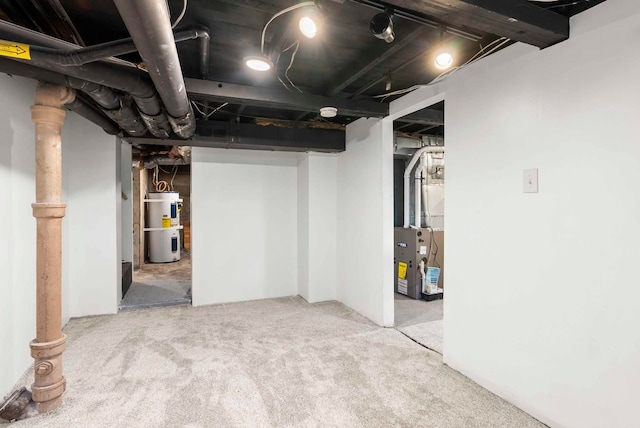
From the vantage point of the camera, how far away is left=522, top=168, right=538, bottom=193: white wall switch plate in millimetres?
1830

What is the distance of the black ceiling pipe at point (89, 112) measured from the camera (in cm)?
223

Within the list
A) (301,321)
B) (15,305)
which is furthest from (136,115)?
(301,321)

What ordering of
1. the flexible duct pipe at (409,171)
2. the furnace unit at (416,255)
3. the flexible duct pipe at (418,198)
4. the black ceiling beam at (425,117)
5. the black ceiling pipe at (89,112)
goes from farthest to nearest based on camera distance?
the flexible duct pipe at (418,198) → the flexible duct pipe at (409,171) → the furnace unit at (416,255) → the black ceiling beam at (425,117) → the black ceiling pipe at (89,112)

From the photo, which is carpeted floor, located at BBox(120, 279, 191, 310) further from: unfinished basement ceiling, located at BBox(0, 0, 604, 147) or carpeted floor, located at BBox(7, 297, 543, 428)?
unfinished basement ceiling, located at BBox(0, 0, 604, 147)

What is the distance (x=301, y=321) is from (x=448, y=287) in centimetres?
160

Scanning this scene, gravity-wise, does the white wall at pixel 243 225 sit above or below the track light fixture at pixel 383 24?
below

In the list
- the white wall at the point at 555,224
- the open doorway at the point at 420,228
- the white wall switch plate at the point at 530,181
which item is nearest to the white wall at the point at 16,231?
the white wall at the point at 555,224

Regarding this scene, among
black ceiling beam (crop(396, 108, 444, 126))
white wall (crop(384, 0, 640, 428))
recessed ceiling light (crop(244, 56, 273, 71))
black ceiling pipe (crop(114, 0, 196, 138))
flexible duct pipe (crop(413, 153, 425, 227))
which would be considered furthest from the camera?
flexible duct pipe (crop(413, 153, 425, 227))

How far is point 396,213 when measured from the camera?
5223mm

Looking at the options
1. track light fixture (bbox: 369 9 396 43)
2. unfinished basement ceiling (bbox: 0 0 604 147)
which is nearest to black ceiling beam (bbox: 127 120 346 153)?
unfinished basement ceiling (bbox: 0 0 604 147)

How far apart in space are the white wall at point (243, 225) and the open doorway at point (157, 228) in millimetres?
668

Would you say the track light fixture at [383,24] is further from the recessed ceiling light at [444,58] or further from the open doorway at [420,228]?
the open doorway at [420,228]

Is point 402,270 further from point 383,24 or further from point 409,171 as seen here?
point 383,24

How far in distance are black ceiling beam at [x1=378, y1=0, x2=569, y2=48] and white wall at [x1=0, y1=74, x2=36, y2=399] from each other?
2.36m
